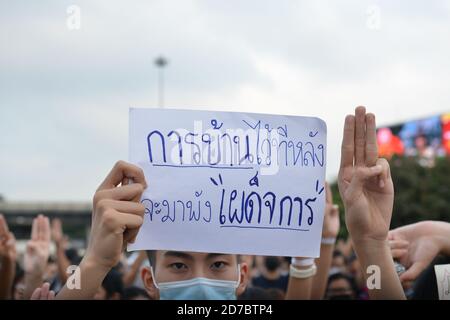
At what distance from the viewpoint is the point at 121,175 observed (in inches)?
86.9

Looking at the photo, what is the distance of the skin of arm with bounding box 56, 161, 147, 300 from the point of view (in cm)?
203

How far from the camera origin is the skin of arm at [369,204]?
229 cm

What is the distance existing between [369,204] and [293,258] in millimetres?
1099

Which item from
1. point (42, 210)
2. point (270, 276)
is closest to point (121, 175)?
point (270, 276)

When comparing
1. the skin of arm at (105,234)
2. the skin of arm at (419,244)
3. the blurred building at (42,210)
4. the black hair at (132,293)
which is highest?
the skin of arm at (105,234)

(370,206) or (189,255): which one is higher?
(370,206)

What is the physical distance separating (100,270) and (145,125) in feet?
2.25

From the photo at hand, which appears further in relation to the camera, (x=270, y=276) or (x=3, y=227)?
(x=270, y=276)

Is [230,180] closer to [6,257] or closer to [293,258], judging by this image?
[293,258]

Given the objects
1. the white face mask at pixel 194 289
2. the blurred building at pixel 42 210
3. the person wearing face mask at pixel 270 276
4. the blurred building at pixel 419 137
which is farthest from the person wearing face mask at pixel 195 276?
the blurred building at pixel 42 210

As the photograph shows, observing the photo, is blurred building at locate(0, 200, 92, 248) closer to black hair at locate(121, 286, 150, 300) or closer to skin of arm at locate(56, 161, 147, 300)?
black hair at locate(121, 286, 150, 300)

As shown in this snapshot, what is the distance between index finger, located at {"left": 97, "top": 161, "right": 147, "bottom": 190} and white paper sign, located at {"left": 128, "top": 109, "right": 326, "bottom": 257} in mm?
190

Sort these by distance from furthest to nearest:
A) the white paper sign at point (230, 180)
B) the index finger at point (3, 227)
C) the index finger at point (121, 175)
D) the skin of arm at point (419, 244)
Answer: the index finger at point (3, 227) → the skin of arm at point (419, 244) → the white paper sign at point (230, 180) → the index finger at point (121, 175)

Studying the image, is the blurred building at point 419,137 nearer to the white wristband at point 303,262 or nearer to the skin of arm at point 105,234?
the white wristband at point 303,262
